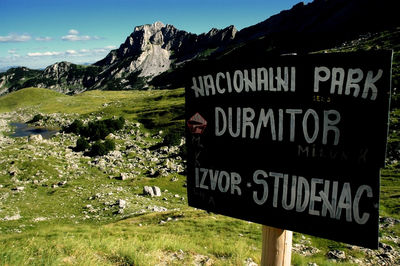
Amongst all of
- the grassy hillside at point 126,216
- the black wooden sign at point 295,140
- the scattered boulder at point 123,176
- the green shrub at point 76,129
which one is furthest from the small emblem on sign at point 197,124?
the green shrub at point 76,129

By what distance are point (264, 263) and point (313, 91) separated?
3.04 m

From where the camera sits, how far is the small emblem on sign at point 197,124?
5.14 m

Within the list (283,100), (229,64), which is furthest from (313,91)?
(229,64)

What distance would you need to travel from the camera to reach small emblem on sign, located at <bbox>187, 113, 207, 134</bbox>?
514 cm

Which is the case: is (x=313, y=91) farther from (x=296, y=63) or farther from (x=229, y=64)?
(x=229, y=64)

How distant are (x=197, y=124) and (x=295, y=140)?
178cm

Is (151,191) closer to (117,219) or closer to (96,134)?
(117,219)

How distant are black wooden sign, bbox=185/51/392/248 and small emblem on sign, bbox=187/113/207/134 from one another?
0.02 metres

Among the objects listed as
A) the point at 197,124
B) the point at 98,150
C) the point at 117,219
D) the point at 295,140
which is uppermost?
the point at 197,124

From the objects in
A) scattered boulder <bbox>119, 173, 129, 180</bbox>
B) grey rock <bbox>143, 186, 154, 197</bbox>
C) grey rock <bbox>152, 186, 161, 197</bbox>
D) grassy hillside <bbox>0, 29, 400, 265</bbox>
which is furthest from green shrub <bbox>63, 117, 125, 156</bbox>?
grey rock <bbox>152, 186, 161, 197</bbox>

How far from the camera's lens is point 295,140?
4.30 m

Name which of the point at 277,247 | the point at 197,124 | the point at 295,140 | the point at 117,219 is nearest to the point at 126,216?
the point at 117,219

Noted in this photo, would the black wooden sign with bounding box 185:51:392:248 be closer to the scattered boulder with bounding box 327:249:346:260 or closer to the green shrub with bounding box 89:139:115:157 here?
the scattered boulder with bounding box 327:249:346:260

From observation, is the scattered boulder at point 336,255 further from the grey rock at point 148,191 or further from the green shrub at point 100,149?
the green shrub at point 100,149
